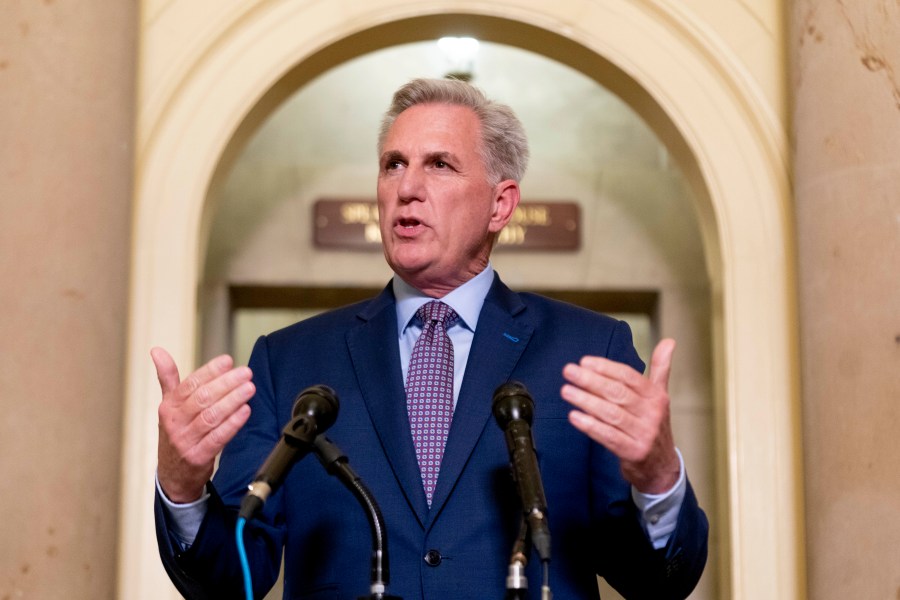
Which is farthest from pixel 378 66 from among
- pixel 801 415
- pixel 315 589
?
pixel 315 589

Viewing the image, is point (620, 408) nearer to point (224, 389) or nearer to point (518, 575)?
point (518, 575)

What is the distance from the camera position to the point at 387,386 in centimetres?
226

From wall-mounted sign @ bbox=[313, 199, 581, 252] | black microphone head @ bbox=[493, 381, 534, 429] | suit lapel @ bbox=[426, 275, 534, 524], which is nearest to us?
black microphone head @ bbox=[493, 381, 534, 429]

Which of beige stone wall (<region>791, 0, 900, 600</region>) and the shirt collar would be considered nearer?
the shirt collar

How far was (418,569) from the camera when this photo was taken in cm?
207

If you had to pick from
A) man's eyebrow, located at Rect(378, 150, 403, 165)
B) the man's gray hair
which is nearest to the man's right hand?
man's eyebrow, located at Rect(378, 150, 403, 165)

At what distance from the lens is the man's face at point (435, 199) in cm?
239

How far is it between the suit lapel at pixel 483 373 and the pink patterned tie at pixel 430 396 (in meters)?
0.05

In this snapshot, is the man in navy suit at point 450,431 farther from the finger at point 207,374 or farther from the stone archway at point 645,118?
the stone archway at point 645,118

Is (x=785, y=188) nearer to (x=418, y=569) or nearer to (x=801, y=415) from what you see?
(x=801, y=415)

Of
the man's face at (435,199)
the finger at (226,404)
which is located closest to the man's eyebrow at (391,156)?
the man's face at (435,199)

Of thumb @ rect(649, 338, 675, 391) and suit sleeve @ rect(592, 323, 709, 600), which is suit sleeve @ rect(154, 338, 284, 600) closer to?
suit sleeve @ rect(592, 323, 709, 600)

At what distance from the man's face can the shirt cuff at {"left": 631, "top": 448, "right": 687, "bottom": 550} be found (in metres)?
0.66

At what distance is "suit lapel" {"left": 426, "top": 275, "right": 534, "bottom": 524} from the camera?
6.96ft
